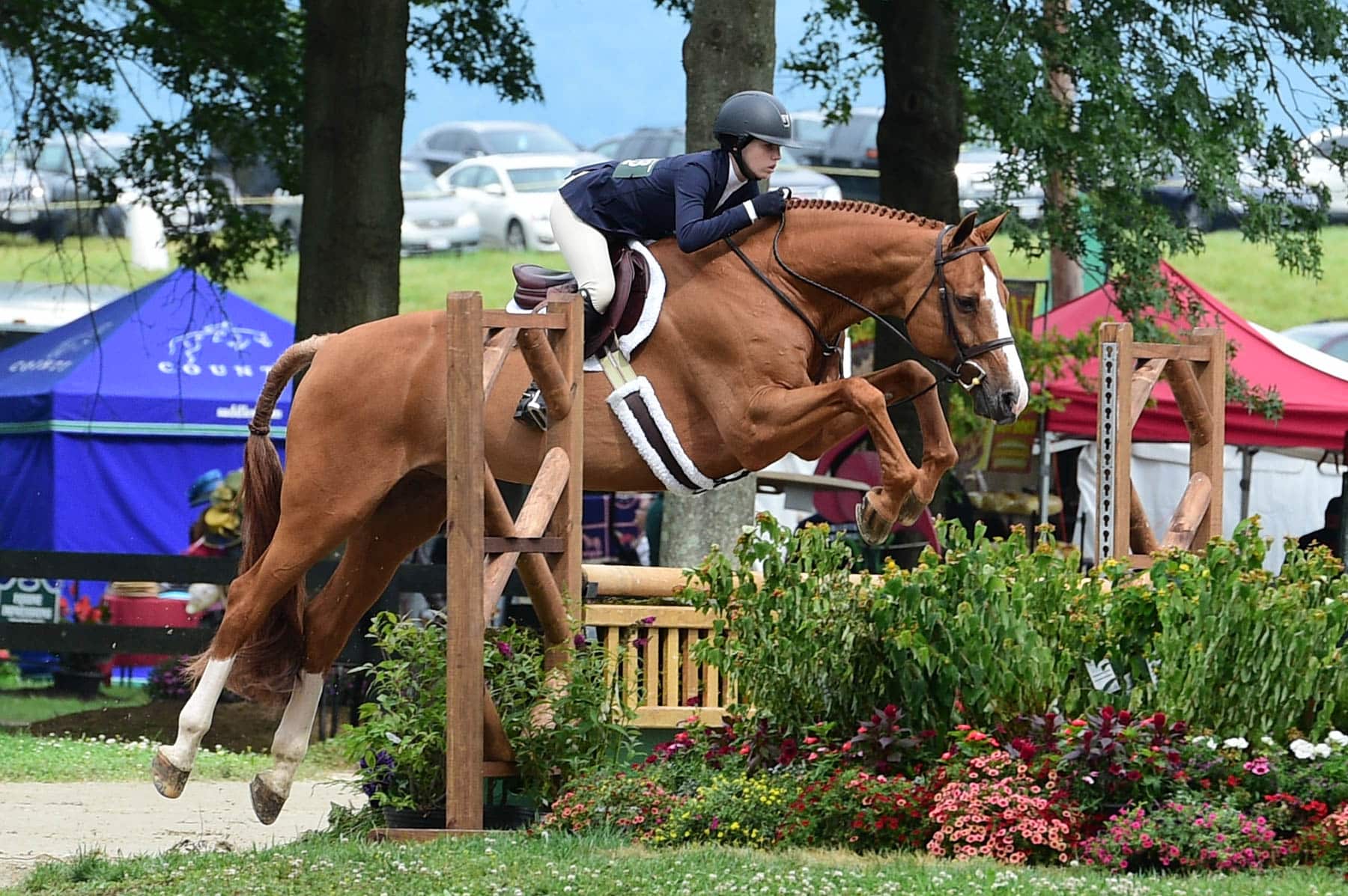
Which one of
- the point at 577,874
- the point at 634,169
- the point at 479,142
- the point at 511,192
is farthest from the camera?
the point at 479,142

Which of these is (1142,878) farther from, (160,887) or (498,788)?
(160,887)

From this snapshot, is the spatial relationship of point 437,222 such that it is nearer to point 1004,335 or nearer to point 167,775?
point 167,775

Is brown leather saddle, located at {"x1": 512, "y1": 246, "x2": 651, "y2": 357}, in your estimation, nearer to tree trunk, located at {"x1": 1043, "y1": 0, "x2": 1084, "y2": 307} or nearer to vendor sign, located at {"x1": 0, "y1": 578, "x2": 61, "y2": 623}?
tree trunk, located at {"x1": 1043, "y1": 0, "x2": 1084, "y2": 307}

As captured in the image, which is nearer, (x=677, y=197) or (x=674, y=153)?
(x=677, y=197)

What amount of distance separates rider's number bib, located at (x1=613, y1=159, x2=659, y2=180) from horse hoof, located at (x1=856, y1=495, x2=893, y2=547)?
1.44 metres

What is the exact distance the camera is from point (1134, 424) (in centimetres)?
710

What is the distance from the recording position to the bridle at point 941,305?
6.17 m

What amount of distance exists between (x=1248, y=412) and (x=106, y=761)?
7.73 metres

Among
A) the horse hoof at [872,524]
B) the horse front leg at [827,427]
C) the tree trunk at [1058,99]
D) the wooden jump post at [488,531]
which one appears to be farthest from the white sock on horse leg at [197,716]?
the tree trunk at [1058,99]

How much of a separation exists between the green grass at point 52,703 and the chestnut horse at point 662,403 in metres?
5.34

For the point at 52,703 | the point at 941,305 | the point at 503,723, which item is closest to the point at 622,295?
the point at 941,305

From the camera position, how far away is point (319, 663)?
7023 mm

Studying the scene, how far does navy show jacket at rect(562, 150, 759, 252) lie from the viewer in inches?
249

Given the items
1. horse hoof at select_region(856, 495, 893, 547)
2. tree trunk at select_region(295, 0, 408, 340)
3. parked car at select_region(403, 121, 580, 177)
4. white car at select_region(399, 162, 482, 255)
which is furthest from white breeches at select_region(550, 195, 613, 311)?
parked car at select_region(403, 121, 580, 177)
